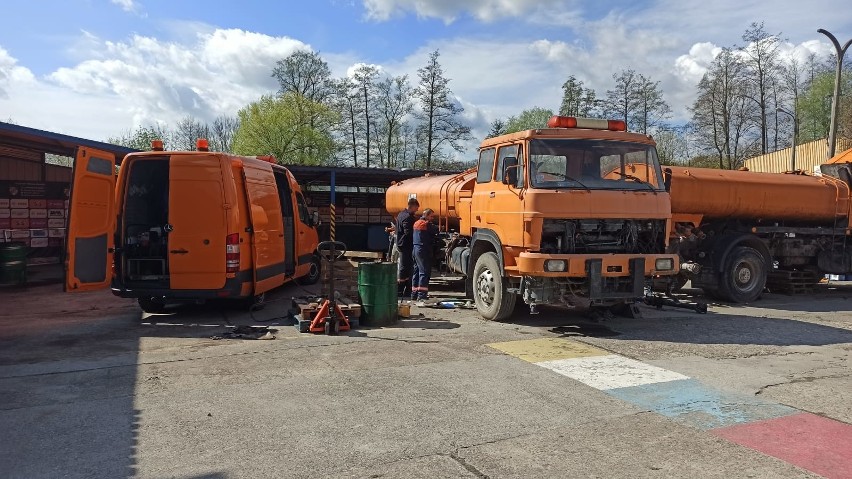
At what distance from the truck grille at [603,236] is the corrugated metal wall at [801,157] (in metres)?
28.1

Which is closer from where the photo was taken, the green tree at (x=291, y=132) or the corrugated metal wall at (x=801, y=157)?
the corrugated metal wall at (x=801, y=157)

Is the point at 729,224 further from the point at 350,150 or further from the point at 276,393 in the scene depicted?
the point at 350,150

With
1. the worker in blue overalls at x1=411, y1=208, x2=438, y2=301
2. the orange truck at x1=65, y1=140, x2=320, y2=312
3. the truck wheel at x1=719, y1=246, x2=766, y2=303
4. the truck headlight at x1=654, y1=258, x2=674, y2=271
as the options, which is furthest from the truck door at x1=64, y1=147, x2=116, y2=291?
the truck wheel at x1=719, y1=246, x2=766, y2=303

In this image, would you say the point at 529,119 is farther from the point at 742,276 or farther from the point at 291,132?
the point at 742,276

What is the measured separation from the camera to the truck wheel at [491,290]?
902 cm

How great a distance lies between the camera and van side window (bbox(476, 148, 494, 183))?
9.47 metres

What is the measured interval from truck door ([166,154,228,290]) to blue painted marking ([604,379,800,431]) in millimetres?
6205

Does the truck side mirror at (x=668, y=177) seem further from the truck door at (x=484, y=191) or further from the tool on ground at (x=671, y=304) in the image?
the truck door at (x=484, y=191)

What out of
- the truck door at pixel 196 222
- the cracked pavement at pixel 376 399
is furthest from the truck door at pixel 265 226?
the cracked pavement at pixel 376 399

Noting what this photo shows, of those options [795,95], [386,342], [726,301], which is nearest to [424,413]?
[386,342]

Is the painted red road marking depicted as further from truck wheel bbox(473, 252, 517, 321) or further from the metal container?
the metal container

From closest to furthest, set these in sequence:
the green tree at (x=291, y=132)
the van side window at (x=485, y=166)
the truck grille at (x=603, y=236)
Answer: the truck grille at (x=603, y=236) < the van side window at (x=485, y=166) < the green tree at (x=291, y=132)

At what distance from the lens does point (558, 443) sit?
4.38 meters

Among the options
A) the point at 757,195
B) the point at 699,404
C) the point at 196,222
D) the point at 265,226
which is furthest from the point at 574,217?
the point at 757,195
